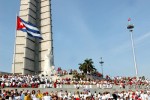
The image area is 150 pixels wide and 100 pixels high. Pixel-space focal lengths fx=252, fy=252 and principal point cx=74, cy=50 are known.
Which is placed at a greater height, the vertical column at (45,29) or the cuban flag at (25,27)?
the vertical column at (45,29)

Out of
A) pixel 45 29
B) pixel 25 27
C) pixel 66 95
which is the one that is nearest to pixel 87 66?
pixel 45 29

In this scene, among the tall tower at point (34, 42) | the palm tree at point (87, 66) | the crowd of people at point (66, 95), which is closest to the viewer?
the crowd of people at point (66, 95)

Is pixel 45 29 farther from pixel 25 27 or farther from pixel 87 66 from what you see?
pixel 25 27

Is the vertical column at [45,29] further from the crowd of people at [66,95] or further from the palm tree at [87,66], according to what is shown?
the crowd of people at [66,95]

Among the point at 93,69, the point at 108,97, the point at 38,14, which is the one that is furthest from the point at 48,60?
the point at 108,97

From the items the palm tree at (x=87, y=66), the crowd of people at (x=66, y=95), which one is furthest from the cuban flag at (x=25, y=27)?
the palm tree at (x=87, y=66)

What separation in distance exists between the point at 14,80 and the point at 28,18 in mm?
24546

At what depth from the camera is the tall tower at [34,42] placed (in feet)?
154

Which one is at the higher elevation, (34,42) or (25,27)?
(34,42)

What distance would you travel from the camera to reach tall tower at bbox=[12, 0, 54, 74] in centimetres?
4703

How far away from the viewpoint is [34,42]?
169 ft

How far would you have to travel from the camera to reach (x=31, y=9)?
2060 inches

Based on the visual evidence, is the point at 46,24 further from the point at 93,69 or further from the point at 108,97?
the point at 108,97

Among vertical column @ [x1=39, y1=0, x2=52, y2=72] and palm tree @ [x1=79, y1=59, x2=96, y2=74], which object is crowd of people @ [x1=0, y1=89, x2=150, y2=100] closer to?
vertical column @ [x1=39, y1=0, x2=52, y2=72]
